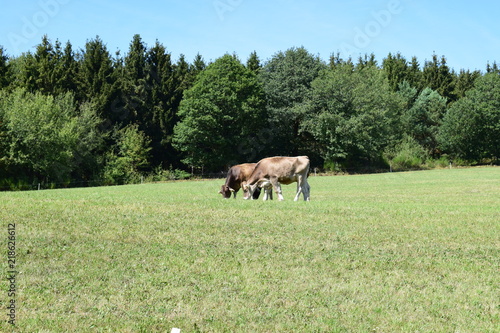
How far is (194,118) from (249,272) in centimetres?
5665

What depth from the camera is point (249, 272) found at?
10289 mm

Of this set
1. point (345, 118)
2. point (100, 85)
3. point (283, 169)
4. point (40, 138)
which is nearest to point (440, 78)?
point (345, 118)

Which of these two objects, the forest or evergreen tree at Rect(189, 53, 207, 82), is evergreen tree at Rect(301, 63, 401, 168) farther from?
evergreen tree at Rect(189, 53, 207, 82)

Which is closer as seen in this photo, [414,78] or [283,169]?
[283,169]

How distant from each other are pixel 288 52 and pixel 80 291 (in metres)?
69.8

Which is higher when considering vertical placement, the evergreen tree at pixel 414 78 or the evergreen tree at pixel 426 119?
the evergreen tree at pixel 414 78

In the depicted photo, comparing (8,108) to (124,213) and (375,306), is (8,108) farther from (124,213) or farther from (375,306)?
(375,306)

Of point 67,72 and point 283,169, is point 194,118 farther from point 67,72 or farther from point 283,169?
point 283,169

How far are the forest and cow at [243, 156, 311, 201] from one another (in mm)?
34283

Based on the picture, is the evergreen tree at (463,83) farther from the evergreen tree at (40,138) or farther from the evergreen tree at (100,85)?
the evergreen tree at (40,138)

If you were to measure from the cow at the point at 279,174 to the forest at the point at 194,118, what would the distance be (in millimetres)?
34283

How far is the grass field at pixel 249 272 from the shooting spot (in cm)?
771

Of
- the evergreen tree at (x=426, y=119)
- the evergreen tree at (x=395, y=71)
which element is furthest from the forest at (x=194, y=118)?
the evergreen tree at (x=395, y=71)

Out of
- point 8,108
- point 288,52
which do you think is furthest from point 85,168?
point 288,52
